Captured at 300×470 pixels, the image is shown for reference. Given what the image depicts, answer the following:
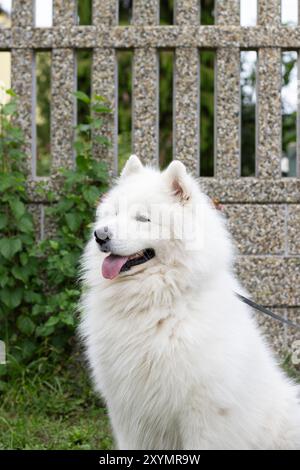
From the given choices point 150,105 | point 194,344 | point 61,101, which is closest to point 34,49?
point 61,101

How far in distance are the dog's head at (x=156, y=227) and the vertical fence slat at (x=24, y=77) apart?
2.48m

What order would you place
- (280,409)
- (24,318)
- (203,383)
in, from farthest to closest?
1. (24,318)
2. (280,409)
3. (203,383)

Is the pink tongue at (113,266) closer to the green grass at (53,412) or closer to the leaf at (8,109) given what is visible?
the green grass at (53,412)

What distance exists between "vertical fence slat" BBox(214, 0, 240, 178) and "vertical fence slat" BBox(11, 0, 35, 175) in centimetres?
160

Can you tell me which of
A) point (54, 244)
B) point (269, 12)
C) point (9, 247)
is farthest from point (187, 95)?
point (9, 247)

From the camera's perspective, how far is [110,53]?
18.1 ft

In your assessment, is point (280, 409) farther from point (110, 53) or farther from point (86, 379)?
point (110, 53)

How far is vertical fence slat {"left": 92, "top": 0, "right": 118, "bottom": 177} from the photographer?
5.50 meters

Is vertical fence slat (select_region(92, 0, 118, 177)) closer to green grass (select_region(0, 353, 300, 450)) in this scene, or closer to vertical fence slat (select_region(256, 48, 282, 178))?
vertical fence slat (select_region(256, 48, 282, 178))

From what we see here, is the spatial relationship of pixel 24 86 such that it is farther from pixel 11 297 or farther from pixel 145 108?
pixel 11 297

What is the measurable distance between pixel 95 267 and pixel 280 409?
1.20 meters

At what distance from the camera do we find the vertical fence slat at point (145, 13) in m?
5.51

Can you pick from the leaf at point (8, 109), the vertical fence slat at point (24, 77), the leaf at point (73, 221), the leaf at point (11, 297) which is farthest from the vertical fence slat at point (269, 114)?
the leaf at point (11, 297)

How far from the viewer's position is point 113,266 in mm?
3238
